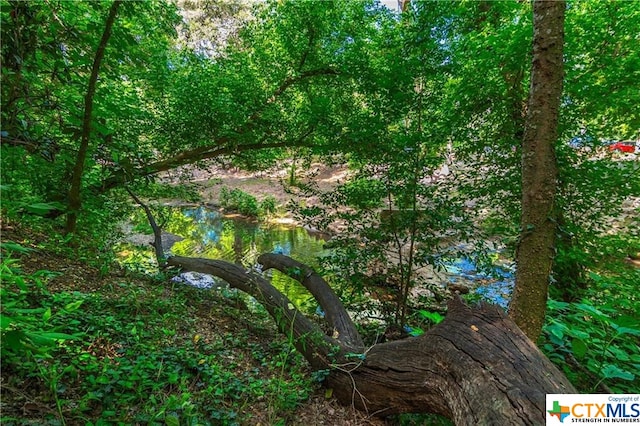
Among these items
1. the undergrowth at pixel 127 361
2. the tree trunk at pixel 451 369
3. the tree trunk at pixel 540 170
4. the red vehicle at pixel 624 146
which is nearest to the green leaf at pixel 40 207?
the undergrowth at pixel 127 361

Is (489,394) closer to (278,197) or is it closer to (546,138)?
(546,138)

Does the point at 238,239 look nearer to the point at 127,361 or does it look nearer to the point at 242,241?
the point at 242,241

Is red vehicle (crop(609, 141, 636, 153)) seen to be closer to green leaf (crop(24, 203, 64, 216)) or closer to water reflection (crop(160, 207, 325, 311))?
green leaf (crop(24, 203, 64, 216))

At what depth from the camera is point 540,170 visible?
168 cm

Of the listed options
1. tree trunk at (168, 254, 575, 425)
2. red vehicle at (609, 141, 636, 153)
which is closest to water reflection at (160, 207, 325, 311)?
tree trunk at (168, 254, 575, 425)

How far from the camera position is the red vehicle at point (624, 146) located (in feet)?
9.45

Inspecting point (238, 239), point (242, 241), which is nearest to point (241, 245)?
point (242, 241)

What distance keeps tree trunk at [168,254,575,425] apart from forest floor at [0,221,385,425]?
210 mm

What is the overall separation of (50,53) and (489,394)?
258 cm

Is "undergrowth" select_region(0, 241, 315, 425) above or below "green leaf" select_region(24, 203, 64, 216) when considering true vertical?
below

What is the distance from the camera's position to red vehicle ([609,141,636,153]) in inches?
113

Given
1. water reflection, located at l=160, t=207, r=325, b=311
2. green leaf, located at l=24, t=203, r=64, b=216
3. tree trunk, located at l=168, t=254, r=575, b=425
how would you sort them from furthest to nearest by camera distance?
water reflection, located at l=160, t=207, r=325, b=311 → tree trunk, located at l=168, t=254, r=575, b=425 → green leaf, located at l=24, t=203, r=64, b=216

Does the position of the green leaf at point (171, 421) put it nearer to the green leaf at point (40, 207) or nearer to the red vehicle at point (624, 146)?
the green leaf at point (40, 207)

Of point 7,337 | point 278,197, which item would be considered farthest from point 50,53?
point 278,197
